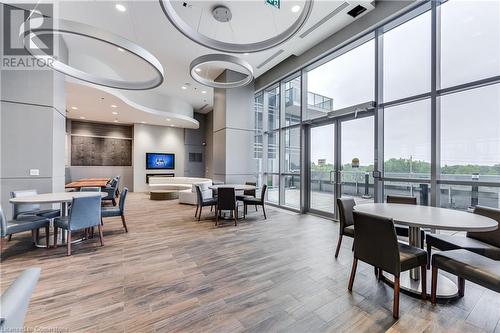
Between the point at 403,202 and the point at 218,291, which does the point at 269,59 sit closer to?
Result: the point at 403,202

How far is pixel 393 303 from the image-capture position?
81.0 inches

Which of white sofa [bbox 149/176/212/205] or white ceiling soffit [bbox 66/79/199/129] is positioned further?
white sofa [bbox 149/176/212/205]

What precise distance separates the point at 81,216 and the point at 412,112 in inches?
235

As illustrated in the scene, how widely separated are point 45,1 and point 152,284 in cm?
540

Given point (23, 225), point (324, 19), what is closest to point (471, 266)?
point (324, 19)

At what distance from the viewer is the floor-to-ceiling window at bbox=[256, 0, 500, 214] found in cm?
327

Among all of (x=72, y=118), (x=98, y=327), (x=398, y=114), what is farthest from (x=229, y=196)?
(x=72, y=118)

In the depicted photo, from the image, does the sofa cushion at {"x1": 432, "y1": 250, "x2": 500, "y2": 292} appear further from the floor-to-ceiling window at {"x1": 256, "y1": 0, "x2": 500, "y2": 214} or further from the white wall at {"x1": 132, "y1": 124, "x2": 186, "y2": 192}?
the white wall at {"x1": 132, "y1": 124, "x2": 186, "y2": 192}

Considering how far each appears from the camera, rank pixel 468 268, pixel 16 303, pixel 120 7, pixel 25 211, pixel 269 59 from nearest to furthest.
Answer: pixel 16 303 < pixel 468 268 < pixel 25 211 < pixel 120 7 < pixel 269 59

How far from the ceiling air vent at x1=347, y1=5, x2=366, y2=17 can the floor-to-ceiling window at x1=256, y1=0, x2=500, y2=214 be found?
492 millimetres

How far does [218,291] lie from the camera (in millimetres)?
2334

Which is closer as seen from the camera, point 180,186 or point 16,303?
point 16,303

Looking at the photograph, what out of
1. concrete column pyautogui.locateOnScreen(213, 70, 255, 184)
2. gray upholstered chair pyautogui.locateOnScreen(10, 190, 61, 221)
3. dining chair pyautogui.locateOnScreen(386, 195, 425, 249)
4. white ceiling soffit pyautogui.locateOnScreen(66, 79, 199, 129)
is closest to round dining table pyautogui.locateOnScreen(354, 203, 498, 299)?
dining chair pyautogui.locateOnScreen(386, 195, 425, 249)

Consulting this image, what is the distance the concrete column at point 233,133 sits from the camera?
22.2 ft
